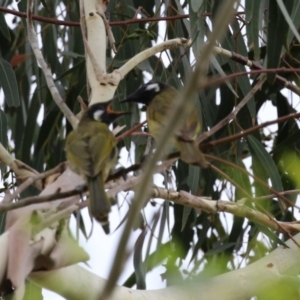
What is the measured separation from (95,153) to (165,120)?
37cm

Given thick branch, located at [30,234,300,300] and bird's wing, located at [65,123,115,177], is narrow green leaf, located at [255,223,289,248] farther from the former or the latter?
bird's wing, located at [65,123,115,177]

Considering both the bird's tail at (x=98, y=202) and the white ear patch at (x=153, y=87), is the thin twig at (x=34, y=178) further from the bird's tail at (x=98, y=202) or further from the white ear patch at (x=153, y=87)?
the white ear patch at (x=153, y=87)

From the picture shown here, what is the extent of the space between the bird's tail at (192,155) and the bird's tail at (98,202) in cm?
22

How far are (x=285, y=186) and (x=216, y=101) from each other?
1.89 ft

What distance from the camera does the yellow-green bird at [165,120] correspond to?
1.99 meters

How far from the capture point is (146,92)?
9.54 ft

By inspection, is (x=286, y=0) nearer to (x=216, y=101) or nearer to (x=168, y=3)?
(x=168, y=3)

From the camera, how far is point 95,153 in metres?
2.19

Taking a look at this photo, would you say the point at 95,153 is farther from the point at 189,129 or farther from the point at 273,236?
the point at 273,236

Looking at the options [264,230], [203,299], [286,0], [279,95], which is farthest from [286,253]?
[279,95]

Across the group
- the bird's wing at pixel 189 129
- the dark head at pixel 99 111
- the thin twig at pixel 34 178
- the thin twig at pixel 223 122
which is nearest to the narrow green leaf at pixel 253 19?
the bird's wing at pixel 189 129

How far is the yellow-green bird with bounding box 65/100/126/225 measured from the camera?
6.35 feet

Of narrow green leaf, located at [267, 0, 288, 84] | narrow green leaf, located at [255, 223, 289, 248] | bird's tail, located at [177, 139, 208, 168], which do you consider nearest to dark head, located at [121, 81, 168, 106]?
narrow green leaf, located at [267, 0, 288, 84]

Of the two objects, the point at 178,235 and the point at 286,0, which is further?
the point at 178,235
